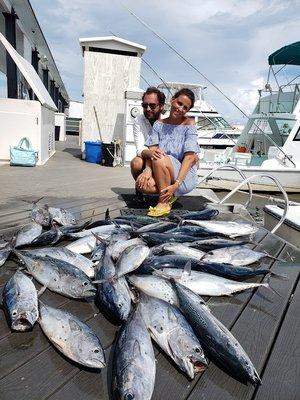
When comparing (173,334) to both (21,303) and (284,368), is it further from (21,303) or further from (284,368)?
(21,303)

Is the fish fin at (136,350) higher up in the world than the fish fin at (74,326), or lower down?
higher up

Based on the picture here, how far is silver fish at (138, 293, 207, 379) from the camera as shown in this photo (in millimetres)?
1349

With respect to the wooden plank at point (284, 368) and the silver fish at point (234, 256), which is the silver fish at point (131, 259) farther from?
the wooden plank at point (284, 368)

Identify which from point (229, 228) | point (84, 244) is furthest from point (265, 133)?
point (84, 244)

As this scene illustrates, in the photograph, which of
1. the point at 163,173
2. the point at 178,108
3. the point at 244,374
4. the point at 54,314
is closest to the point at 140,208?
the point at 163,173

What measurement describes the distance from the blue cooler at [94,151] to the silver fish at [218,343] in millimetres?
8851

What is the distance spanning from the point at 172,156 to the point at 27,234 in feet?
6.43

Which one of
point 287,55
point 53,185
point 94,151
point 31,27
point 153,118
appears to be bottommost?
point 53,185

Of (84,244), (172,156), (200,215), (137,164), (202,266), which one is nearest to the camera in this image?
(202,266)

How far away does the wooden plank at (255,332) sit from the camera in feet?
4.14

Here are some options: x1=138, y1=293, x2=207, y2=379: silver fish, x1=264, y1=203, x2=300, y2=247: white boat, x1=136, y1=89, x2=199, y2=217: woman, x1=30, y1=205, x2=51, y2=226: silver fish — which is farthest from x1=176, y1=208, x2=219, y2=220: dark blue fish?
x1=264, y1=203, x2=300, y2=247: white boat

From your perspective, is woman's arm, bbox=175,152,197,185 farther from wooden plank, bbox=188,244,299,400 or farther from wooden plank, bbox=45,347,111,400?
wooden plank, bbox=45,347,111,400

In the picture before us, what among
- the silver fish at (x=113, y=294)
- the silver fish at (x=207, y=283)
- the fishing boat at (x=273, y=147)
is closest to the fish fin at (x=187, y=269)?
the silver fish at (x=207, y=283)

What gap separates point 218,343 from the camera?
1.42 m
